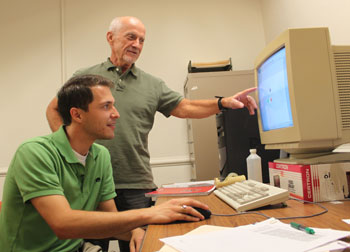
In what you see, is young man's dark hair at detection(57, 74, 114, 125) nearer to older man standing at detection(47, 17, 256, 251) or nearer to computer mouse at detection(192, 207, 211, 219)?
older man standing at detection(47, 17, 256, 251)

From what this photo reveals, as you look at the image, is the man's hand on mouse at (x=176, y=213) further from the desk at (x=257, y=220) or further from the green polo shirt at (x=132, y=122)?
the green polo shirt at (x=132, y=122)

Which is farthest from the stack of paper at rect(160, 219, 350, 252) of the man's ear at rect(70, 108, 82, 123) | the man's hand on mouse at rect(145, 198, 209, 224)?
the man's ear at rect(70, 108, 82, 123)

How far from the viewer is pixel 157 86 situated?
69.6 inches

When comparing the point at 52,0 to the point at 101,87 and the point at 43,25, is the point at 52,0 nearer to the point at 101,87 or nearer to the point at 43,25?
the point at 43,25

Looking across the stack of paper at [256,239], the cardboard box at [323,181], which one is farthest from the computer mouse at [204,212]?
the cardboard box at [323,181]

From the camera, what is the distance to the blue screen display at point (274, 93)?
3.36 feet

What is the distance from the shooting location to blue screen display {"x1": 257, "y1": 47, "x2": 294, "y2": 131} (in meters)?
1.03

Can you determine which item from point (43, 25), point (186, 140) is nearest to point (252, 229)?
point (186, 140)

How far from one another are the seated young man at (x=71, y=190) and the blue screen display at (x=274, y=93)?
0.49 m

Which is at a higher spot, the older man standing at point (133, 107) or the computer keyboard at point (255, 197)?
the older man standing at point (133, 107)

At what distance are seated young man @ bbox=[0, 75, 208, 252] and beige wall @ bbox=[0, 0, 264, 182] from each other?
67.0 inches

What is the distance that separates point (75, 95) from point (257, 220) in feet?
2.66

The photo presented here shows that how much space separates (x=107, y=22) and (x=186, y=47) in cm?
84

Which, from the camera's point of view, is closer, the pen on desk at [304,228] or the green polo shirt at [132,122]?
the pen on desk at [304,228]
